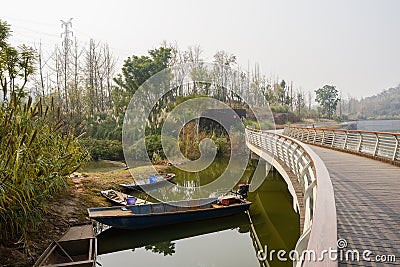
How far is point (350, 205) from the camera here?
16.7 feet

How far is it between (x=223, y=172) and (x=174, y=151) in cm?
434

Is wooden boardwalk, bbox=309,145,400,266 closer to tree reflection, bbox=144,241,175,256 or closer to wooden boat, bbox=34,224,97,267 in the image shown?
tree reflection, bbox=144,241,175,256

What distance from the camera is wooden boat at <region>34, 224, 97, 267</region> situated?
7.42 metres

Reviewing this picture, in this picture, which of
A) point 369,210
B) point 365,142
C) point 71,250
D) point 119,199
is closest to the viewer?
point 369,210

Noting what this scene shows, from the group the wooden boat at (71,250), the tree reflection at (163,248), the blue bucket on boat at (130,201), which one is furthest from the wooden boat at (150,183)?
the wooden boat at (71,250)

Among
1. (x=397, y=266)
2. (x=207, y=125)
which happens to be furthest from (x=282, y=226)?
(x=207, y=125)

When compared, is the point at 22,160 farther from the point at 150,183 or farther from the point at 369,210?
the point at 150,183

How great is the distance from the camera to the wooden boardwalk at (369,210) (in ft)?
11.7

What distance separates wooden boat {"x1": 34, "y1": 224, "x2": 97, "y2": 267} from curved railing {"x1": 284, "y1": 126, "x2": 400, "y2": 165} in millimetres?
8037

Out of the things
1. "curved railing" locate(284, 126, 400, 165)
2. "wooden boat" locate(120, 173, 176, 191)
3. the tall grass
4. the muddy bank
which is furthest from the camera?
"wooden boat" locate(120, 173, 176, 191)

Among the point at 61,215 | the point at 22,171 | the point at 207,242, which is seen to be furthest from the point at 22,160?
the point at 207,242

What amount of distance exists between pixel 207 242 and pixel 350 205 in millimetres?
5877

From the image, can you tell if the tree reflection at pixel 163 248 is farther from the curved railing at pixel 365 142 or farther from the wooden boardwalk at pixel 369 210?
the curved railing at pixel 365 142

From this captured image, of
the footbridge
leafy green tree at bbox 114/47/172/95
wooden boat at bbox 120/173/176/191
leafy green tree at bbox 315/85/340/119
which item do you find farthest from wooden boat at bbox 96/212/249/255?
leafy green tree at bbox 315/85/340/119
